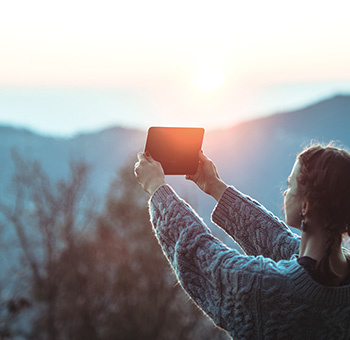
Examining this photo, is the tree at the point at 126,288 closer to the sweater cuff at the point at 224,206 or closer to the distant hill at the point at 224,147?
the distant hill at the point at 224,147

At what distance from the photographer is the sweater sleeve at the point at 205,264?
0.95 m

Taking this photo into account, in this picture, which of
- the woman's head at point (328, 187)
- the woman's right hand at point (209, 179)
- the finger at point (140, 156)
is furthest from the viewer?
the woman's right hand at point (209, 179)

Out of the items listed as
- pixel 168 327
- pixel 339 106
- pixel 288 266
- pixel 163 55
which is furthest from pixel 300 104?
pixel 288 266

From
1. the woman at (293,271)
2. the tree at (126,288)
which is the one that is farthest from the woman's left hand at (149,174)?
the tree at (126,288)

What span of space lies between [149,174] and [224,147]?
575cm

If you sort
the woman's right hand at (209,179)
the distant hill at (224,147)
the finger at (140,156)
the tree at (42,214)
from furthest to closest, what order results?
the tree at (42,214), the distant hill at (224,147), the woman's right hand at (209,179), the finger at (140,156)

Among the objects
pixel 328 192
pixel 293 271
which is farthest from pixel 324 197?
pixel 293 271

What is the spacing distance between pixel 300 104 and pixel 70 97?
5.83 metres

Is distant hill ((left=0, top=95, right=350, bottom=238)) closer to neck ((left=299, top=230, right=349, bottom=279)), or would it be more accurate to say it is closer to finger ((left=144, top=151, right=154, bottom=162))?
finger ((left=144, top=151, right=154, bottom=162))

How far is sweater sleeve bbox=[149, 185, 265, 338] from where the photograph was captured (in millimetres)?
946

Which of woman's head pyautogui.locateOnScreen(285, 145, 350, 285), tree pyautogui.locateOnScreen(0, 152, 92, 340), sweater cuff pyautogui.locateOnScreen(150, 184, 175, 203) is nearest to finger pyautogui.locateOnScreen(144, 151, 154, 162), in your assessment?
sweater cuff pyautogui.locateOnScreen(150, 184, 175, 203)

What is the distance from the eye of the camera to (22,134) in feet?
38.2

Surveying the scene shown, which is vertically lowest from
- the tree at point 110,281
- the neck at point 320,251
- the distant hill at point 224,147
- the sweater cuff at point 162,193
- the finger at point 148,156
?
the tree at point 110,281

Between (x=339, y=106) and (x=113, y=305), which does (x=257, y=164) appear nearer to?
(x=339, y=106)
